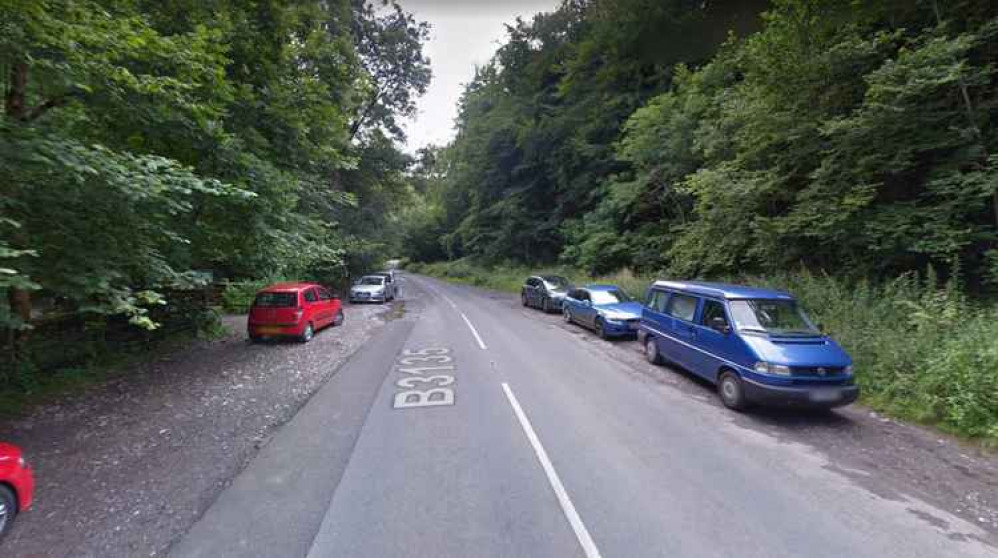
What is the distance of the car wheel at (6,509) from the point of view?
284cm

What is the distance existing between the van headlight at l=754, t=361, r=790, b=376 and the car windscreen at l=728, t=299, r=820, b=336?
72 centimetres

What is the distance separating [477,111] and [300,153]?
30218 millimetres

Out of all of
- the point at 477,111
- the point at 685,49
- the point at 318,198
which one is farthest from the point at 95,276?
the point at 477,111

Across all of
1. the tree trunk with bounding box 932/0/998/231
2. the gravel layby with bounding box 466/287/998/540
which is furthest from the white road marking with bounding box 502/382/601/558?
the tree trunk with bounding box 932/0/998/231

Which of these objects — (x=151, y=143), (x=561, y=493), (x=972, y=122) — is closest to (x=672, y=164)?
(x=972, y=122)

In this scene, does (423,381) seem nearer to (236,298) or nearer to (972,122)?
(972,122)

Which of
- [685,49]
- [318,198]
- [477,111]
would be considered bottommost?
[318,198]

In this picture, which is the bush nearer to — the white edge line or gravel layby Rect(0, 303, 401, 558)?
gravel layby Rect(0, 303, 401, 558)

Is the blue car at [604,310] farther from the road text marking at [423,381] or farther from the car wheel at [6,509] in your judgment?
the car wheel at [6,509]

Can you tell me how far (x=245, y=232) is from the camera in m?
7.42

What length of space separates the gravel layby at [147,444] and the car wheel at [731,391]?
6.52 m

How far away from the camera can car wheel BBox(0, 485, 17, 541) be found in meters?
2.84

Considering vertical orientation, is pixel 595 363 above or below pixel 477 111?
below

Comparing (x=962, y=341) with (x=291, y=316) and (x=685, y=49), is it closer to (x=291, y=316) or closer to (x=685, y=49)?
(x=291, y=316)
